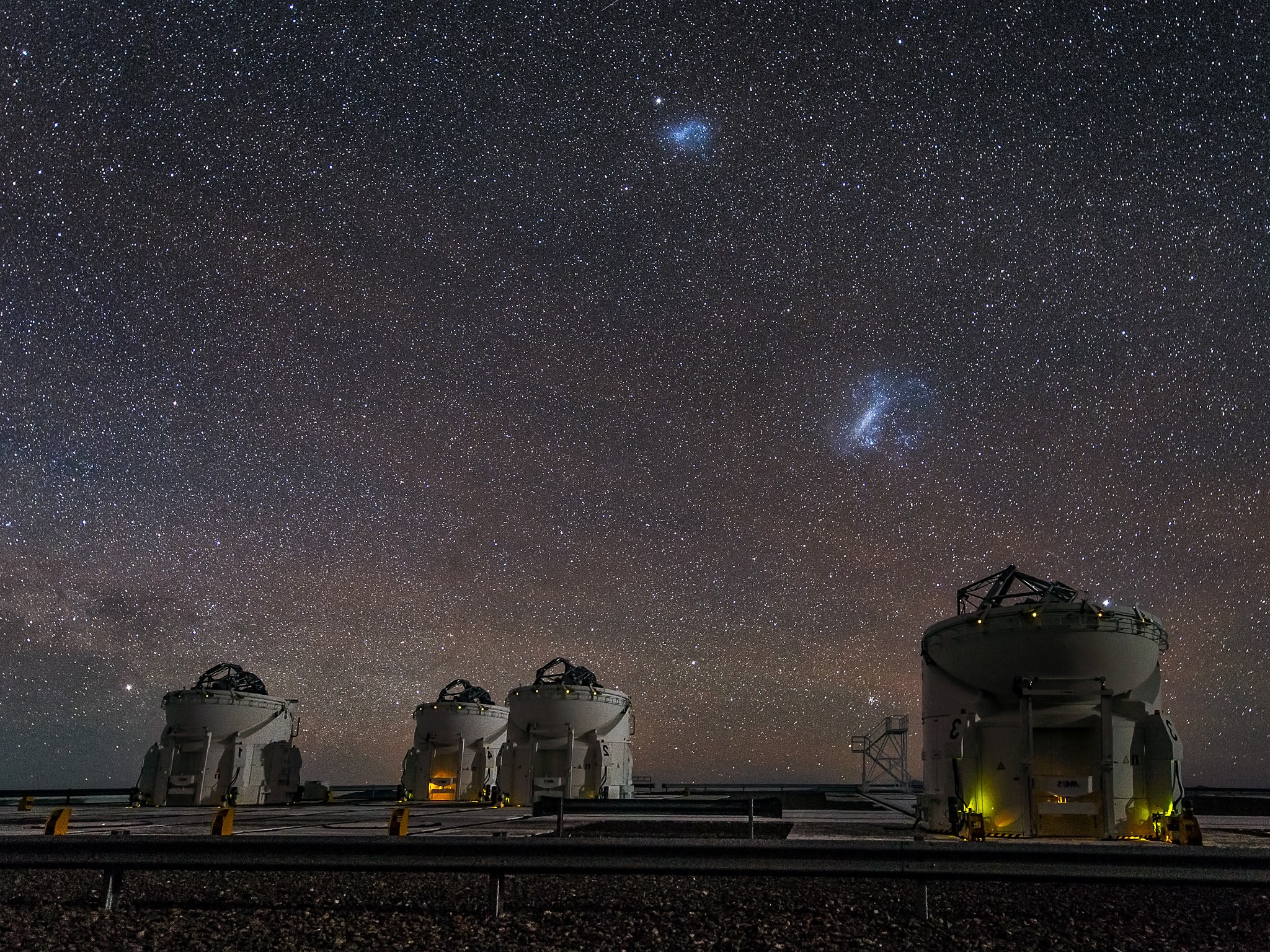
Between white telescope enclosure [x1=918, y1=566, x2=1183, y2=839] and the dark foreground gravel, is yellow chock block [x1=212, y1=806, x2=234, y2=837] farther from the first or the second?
white telescope enclosure [x1=918, y1=566, x2=1183, y2=839]

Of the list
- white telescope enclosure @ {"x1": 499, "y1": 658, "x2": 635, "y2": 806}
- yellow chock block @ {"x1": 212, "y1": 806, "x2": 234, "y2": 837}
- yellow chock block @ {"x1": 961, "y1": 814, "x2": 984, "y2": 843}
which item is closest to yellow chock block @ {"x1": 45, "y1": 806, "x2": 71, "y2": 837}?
yellow chock block @ {"x1": 212, "y1": 806, "x2": 234, "y2": 837}

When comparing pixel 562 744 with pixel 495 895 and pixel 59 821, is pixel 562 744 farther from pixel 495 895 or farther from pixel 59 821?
pixel 495 895

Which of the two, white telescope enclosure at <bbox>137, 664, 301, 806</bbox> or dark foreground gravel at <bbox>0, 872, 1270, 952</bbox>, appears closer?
dark foreground gravel at <bbox>0, 872, 1270, 952</bbox>

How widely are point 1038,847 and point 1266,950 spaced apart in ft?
5.07

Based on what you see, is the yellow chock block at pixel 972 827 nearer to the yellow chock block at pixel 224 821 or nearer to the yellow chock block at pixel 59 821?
the yellow chock block at pixel 224 821

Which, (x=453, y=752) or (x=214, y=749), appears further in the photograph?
(x=453, y=752)

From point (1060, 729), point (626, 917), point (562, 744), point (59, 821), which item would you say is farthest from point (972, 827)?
point (562, 744)

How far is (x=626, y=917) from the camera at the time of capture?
7086 millimetres

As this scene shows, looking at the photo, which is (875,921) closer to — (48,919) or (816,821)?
(48,919)

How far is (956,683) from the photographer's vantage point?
22516 millimetres

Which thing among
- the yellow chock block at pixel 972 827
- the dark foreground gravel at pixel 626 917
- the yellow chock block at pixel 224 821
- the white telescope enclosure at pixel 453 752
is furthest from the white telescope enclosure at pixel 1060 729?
the white telescope enclosure at pixel 453 752

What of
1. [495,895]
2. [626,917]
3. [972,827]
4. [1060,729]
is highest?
[1060,729]

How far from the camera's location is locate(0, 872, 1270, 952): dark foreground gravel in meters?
6.26

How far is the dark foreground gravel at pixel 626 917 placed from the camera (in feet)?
20.5
